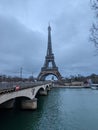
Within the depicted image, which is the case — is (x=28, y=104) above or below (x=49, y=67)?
below

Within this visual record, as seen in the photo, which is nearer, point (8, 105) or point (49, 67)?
point (8, 105)

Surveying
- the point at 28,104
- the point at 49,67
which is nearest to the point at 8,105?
the point at 28,104

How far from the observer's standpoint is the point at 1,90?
27812 mm

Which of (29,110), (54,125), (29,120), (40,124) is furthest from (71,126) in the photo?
(29,110)

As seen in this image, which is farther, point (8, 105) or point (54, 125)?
point (8, 105)

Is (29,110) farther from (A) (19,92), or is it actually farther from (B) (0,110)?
(A) (19,92)

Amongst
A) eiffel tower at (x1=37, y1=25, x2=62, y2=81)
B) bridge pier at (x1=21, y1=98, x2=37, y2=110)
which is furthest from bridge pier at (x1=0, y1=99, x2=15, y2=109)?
eiffel tower at (x1=37, y1=25, x2=62, y2=81)

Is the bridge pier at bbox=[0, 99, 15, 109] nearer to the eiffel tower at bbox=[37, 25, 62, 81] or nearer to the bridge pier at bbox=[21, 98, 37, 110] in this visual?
the bridge pier at bbox=[21, 98, 37, 110]

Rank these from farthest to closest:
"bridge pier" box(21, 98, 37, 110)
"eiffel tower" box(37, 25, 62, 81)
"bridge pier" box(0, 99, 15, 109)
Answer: "eiffel tower" box(37, 25, 62, 81) < "bridge pier" box(21, 98, 37, 110) < "bridge pier" box(0, 99, 15, 109)

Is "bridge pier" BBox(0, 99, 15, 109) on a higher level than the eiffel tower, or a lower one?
lower

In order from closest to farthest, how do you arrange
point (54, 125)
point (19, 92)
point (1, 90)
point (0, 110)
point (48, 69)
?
point (1, 90), point (54, 125), point (19, 92), point (0, 110), point (48, 69)

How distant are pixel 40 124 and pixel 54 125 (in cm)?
229

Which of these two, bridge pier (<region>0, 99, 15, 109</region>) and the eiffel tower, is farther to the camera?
the eiffel tower

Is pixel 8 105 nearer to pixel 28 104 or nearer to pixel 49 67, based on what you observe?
pixel 28 104
